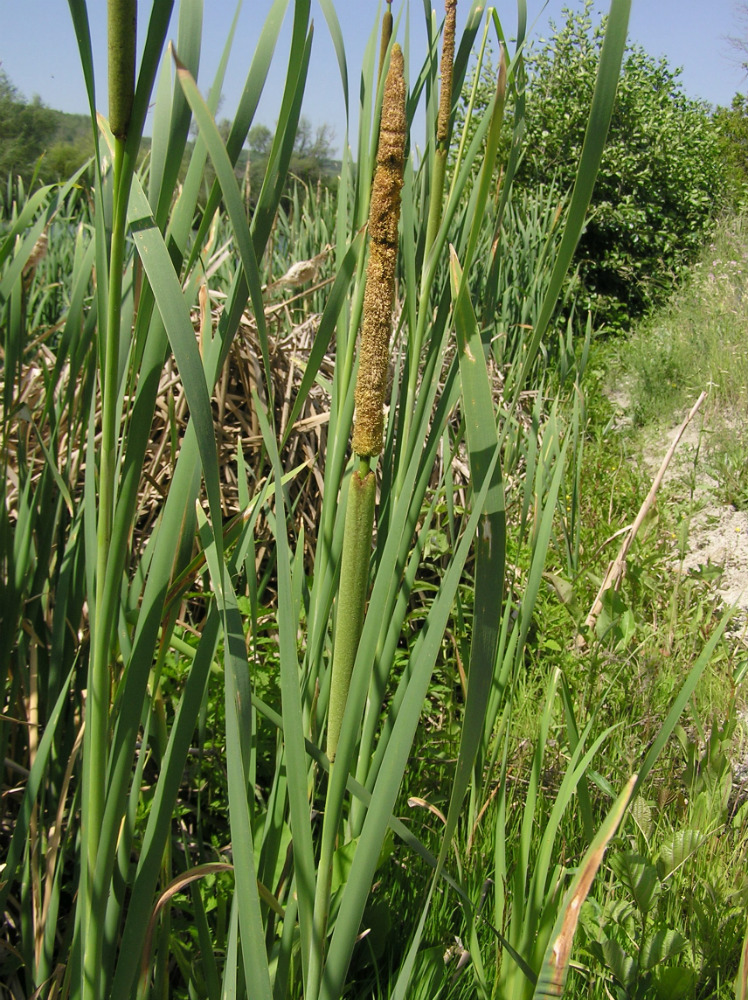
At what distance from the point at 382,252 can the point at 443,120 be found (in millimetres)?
293

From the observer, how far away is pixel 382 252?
1.67 feet

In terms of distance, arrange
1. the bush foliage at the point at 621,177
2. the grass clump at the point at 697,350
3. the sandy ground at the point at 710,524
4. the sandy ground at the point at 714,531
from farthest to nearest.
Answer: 1. the bush foliage at the point at 621,177
2. the grass clump at the point at 697,350
3. the sandy ground at the point at 710,524
4. the sandy ground at the point at 714,531

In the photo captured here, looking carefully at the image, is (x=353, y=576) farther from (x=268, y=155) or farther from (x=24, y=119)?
(x=24, y=119)

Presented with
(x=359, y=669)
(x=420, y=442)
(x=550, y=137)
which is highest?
(x=550, y=137)

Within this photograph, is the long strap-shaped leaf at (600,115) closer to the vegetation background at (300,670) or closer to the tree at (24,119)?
the vegetation background at (300,670)

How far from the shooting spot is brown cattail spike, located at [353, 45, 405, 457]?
501mm

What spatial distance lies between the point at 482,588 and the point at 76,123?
117ft

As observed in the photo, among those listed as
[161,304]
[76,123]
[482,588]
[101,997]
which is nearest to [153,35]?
[161,304]

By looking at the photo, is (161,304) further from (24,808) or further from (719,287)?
(719,287)

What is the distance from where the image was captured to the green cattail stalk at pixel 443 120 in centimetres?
68

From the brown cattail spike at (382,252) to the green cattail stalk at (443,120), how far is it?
7.7 inches

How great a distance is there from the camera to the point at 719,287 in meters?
6.45

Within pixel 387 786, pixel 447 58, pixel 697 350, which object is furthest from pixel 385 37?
pixel 697 350

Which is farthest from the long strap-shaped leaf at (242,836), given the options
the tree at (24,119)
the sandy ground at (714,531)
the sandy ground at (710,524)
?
the tree at (24,119)
